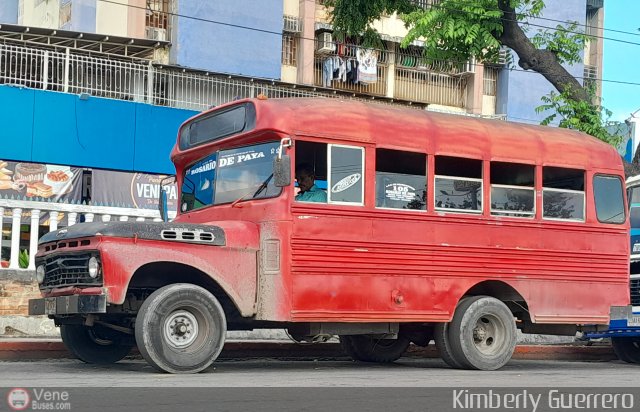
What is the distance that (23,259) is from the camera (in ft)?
51.9

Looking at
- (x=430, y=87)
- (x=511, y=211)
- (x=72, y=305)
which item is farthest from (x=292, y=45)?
(x=72, y=305)

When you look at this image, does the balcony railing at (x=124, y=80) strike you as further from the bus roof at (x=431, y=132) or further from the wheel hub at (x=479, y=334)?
the wheel hub at (x=479, y=334)

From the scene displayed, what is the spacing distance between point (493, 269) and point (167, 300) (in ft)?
12.9

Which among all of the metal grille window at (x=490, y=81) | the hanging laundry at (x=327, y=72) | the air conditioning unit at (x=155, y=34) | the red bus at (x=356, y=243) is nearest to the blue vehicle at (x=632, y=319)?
the red bus at (x=356, y=243)

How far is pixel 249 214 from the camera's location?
408 inches

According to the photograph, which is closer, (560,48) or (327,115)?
(327,115)

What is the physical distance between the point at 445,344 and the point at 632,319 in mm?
3426

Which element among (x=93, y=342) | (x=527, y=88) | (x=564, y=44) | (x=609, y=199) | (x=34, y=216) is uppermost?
(x=527, y=88)

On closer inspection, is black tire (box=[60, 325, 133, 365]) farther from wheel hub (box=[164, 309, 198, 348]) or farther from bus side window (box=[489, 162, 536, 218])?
bus side window (box=[489, 162, 536, 218])

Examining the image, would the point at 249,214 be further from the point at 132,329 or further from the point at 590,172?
the point at 590,172

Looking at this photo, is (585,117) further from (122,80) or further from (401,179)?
(122,80)

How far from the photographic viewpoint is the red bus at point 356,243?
9.57 meters
